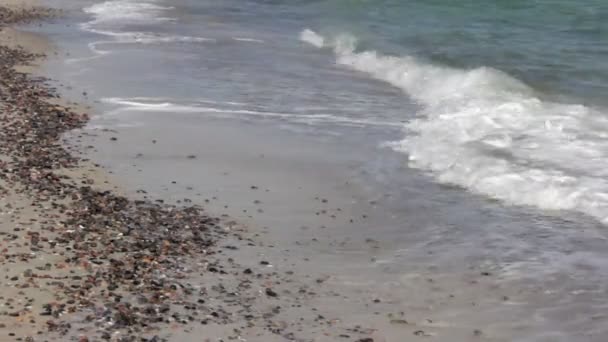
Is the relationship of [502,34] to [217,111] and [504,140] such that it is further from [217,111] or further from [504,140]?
[217,111]

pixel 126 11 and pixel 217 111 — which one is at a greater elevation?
pixel 217 111

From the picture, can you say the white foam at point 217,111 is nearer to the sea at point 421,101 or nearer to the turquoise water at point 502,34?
the sea at point 421,101

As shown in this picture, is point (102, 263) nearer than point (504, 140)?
Yes

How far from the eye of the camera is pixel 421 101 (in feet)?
63.0

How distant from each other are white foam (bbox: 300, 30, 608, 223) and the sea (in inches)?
1.7

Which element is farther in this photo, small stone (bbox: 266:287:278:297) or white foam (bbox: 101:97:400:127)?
white foam (bbox: 101:97:400:127)

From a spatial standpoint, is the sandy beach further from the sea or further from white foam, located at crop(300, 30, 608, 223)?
white foam, located at crop(300, 30, 608, 223)

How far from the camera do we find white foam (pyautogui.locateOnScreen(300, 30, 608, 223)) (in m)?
12.4

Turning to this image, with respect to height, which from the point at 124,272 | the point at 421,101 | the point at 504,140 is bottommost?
the point at 421,101

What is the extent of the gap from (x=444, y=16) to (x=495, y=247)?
73.6ft

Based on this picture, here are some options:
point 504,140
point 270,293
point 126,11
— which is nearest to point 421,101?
point 504,140

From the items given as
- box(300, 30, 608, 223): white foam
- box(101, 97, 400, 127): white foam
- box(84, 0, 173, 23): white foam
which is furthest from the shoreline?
box(84, 0, 173, 23): white foam

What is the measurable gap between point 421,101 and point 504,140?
4.15 meters

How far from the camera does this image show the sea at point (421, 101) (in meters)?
11.0
